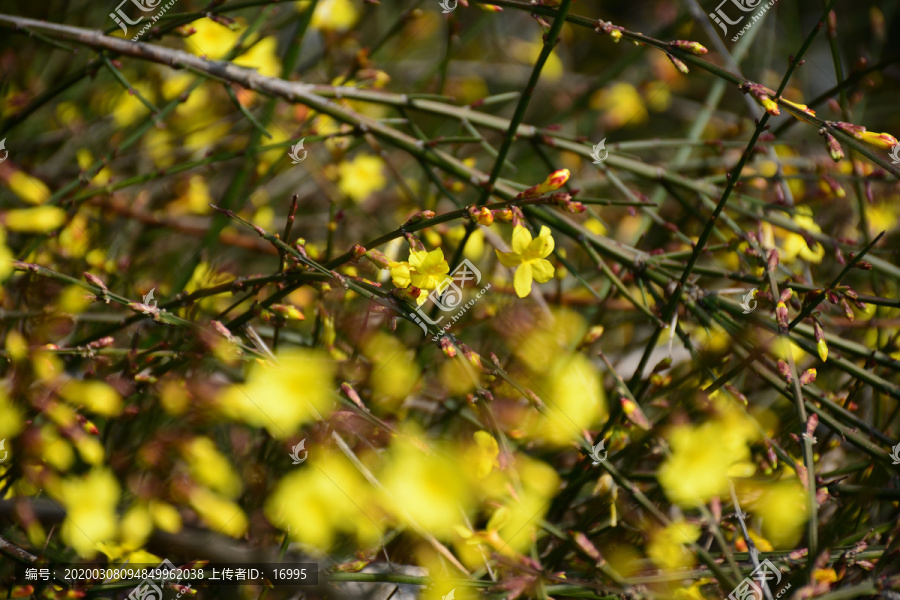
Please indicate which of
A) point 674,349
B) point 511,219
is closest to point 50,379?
point 511,219

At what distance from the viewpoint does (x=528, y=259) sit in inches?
42.8

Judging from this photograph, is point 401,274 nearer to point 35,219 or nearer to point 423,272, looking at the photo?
point 423,272

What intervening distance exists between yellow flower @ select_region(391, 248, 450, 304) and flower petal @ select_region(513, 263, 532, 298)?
Answer: 135mm

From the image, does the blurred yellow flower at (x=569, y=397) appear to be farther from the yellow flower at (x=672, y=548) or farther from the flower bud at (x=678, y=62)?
the flower bud at (x=678, y=62)

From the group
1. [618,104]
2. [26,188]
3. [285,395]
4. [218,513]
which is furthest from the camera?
[618,104]

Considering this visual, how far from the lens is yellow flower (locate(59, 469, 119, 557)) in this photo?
1.25 meters

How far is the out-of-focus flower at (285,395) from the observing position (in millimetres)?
1152

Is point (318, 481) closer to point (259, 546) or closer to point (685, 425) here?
point (259, 546)

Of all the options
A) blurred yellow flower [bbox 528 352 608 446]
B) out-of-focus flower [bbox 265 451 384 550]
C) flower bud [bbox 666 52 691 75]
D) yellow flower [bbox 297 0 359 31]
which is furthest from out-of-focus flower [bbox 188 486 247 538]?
yellow flower [bbox 297 0 359 31]

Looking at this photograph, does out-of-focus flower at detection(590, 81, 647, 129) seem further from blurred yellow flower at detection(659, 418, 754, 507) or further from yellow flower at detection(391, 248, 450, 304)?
yellow flower at detection(391, 248, 450, 304)

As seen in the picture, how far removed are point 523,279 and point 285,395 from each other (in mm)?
529

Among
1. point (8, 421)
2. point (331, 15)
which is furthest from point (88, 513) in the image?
point (331, 15)

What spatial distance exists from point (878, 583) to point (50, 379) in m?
1.65

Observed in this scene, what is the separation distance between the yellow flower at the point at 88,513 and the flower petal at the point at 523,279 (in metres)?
1.03
